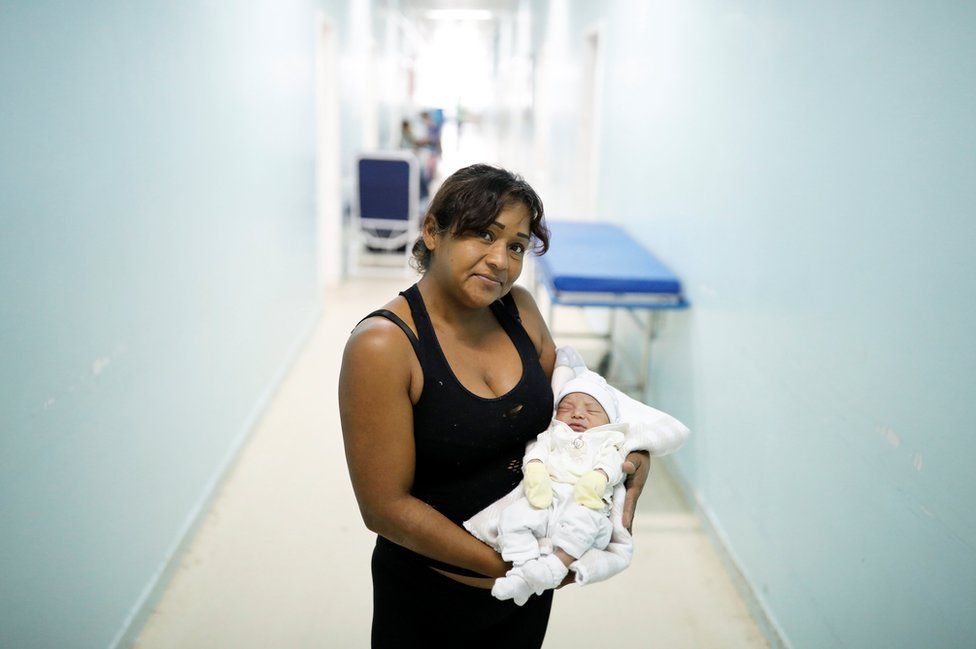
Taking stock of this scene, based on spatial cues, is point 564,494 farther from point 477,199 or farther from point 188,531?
point 188,531

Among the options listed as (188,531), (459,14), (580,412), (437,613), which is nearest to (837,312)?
(580,412)

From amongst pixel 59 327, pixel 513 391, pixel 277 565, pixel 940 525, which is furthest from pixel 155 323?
pixel 940 525

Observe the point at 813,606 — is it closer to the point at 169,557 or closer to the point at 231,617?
the point at 231,617

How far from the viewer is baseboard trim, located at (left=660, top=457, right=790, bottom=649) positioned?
2.32 meters

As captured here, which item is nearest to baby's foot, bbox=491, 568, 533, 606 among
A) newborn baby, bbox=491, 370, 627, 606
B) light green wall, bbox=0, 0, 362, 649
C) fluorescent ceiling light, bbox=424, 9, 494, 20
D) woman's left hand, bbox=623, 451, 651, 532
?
newborn baby, bbox=491, 370, 627, 606

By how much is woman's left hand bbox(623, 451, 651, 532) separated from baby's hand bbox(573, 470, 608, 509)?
0.36 feet

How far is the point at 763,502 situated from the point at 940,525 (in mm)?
920

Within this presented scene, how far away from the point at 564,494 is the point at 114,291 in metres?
1.47

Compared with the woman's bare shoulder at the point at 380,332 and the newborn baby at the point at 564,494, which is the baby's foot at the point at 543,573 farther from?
the woman's bare shoulder at the point at 380,332

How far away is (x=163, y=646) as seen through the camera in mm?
2213

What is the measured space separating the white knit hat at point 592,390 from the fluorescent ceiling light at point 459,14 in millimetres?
13286

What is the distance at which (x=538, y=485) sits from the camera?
1.26m

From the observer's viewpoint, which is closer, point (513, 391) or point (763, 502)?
point (513, 391)

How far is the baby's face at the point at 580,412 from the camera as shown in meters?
1.40
